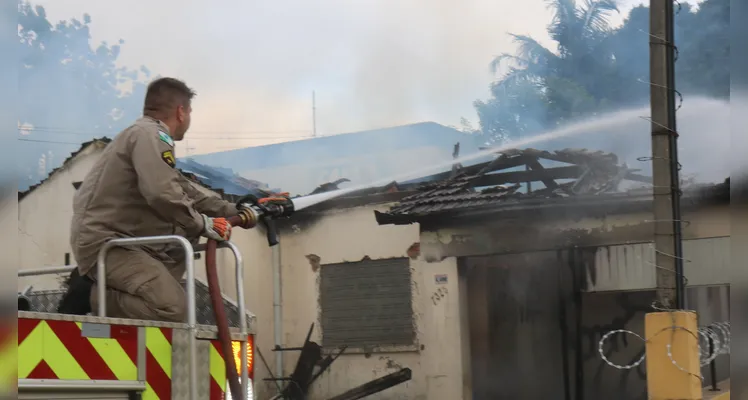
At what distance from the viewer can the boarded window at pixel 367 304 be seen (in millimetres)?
11867

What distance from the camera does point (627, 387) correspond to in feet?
34.8

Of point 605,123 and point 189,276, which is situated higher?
point 605,123

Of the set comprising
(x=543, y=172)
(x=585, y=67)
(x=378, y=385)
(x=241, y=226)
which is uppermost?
(x=585, y=67)

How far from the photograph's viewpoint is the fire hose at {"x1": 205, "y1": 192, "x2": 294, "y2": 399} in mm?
3154

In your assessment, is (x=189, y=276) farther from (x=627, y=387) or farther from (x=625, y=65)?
(x=625, y=65)

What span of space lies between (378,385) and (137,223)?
8.30 m

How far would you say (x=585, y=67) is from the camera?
1312 centimetres

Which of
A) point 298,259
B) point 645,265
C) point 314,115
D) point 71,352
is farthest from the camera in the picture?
point 314,115

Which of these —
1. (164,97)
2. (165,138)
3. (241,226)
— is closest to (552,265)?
(241,226)

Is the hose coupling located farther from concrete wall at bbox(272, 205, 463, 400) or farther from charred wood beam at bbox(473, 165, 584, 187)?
charred wood beam at bbox(473, 165, 584, 187)

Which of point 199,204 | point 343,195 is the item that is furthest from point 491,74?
point 199,204

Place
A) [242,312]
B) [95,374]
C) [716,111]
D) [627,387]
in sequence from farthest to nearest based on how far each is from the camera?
[716,111] < [627,387] < [242,312] < [95,374]

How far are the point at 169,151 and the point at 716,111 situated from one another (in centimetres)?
944

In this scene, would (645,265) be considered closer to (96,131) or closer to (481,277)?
(481,277)
